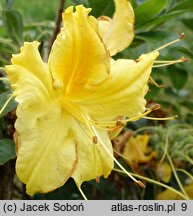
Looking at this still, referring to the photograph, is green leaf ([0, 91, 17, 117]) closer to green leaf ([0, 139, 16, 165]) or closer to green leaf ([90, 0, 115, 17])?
green leaf ([0, 139, 16, 165])

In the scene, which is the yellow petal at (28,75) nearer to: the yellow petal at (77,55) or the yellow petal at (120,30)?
the yellow petal at (77,55)

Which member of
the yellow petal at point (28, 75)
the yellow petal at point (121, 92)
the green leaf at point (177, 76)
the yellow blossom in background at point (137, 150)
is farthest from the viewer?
the green leaf at point (177, 76)

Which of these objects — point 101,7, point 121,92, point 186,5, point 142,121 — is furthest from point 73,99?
point 142,121

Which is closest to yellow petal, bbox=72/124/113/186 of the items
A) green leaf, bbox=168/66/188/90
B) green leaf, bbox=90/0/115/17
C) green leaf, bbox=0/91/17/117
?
green leaf, bbox=0/91/17/117

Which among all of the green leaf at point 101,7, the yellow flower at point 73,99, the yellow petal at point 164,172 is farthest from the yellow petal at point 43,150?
the yellow petal at point 164,172

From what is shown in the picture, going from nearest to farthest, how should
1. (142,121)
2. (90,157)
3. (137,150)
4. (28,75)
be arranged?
(28,75) → (90,157) → (137,150) → (142,121)

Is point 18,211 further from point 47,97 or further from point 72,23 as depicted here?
point 72,23

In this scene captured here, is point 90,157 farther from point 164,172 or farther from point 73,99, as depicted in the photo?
point 164,172

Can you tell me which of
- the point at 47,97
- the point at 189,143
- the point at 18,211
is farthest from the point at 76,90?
the point at 189,143
